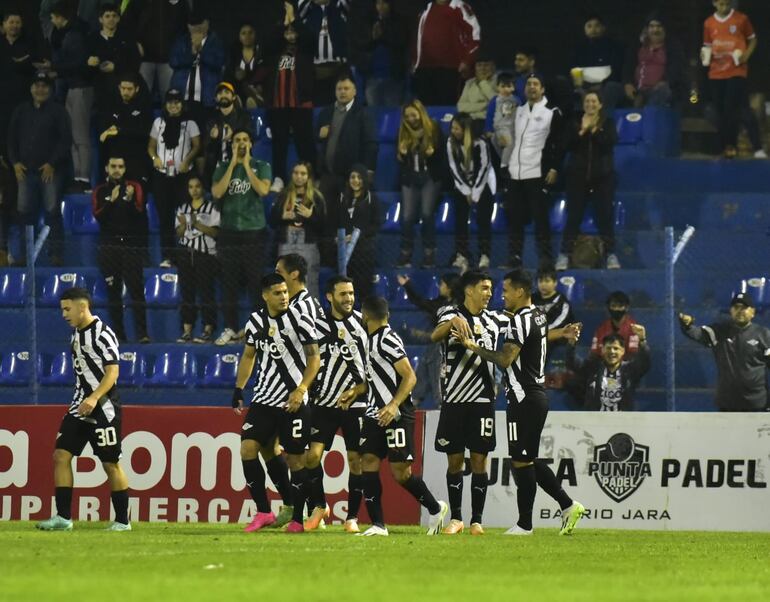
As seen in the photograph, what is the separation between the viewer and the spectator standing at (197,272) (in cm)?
1916

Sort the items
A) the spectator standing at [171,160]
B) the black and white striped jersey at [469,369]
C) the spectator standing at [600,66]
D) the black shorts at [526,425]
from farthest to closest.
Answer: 1. the spectator standing at [600,66]
2. the spectator standing at [171,160]
3. the black and white striped jersey at [469,369]
4. the black shorts at [526,425]

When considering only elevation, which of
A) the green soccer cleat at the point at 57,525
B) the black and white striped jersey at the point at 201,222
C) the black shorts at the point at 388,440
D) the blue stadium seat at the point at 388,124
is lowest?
the green soccer cleat at the point at 57,525

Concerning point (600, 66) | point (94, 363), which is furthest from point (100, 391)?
point (600, 66)

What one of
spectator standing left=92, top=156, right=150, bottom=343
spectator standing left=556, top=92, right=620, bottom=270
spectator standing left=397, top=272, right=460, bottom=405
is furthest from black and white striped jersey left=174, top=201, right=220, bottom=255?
spectator standing left=556, top=92, right=620, bottom=270

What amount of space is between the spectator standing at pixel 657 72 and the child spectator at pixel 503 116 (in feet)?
6.39

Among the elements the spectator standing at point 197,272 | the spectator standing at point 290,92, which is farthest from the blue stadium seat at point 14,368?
the spectator standing at point 290,92

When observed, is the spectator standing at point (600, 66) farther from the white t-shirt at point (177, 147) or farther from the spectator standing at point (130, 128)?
the spectator standing at point (130, 128)

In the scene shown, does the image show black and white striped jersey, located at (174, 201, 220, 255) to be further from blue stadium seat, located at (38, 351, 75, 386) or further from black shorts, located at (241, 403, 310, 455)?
black shorts, located at (241, 403, 310, 455)

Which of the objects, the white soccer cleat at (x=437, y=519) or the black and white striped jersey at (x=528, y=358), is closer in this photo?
the black and white striped jersey at (x=528, y=358)

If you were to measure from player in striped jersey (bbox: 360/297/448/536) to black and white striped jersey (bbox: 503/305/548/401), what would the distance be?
843 mm

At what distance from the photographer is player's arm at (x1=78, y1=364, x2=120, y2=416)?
1365 centimetres

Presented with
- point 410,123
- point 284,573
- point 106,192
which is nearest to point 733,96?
point 410,123

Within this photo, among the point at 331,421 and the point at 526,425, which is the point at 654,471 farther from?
the point at 331,421

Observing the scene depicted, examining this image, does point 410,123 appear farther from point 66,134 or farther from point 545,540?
point 545,540
